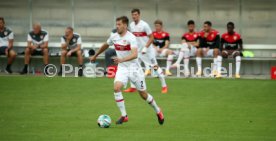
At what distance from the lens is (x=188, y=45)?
2589 cm

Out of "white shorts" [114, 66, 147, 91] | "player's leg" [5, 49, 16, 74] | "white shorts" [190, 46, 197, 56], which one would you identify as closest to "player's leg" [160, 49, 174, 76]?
"white shorts" [190, 46, 197, 56]

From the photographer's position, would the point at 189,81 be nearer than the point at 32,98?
No

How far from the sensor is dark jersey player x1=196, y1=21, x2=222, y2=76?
83.2ft

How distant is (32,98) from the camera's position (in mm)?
18656

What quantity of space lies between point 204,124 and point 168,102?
411cm

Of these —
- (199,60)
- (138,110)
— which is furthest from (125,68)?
(199,60)

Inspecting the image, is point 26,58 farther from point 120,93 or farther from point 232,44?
point 120,93

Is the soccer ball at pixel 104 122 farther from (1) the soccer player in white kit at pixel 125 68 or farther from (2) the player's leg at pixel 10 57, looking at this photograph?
(2) the player's leg at pixel 10 57

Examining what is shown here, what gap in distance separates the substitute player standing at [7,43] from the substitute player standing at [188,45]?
5.91 m

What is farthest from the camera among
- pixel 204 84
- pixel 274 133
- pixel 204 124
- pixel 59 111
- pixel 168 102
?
pixel 204 84

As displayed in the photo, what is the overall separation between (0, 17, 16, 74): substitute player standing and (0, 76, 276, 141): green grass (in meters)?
2.11

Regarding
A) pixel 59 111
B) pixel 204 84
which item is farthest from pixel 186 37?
pixel 59 111

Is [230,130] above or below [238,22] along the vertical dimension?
below

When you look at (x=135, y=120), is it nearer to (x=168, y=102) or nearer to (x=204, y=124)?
(x=204, y=124)
